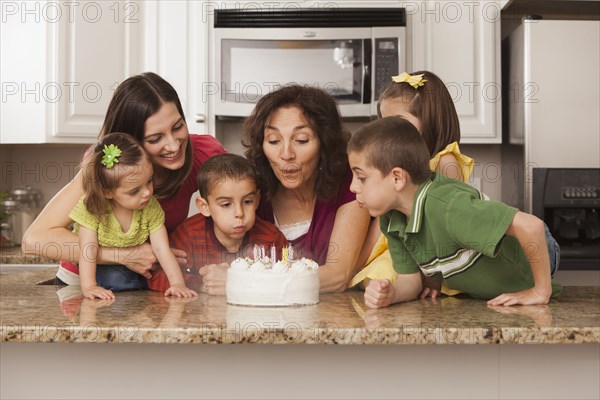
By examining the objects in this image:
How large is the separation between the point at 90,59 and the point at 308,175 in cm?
187

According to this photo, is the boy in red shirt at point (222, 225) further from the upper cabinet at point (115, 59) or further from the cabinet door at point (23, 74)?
the cabinet door at point (23, 74)

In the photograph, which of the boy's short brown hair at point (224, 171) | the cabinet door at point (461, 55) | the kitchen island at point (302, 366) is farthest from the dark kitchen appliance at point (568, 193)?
the kitchen island at point (302, 366)

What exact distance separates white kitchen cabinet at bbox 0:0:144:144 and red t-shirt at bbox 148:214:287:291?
171 cm

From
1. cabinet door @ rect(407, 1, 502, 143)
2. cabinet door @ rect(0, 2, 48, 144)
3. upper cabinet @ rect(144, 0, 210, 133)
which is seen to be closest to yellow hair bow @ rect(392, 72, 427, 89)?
cabinet door @ rect(407, 1, 502, 143)

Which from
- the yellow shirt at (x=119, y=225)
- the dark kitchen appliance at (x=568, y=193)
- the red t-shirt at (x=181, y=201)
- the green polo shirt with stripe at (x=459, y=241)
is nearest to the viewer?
the green polo shirt with stripe at (x=459, y=241)

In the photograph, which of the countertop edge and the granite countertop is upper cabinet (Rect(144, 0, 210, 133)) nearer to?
the granite countertop

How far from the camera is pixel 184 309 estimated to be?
4.41 ft

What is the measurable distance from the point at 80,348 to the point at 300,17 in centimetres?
223

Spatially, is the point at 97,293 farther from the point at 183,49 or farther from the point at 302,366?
the point at 183,49

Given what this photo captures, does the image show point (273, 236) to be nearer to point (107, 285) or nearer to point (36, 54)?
point (107, 285)

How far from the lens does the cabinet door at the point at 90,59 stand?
326 cm

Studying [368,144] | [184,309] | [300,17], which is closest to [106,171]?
[184,309]

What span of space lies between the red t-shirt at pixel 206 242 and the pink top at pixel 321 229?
0.22 ft

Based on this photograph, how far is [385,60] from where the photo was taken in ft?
10.4
